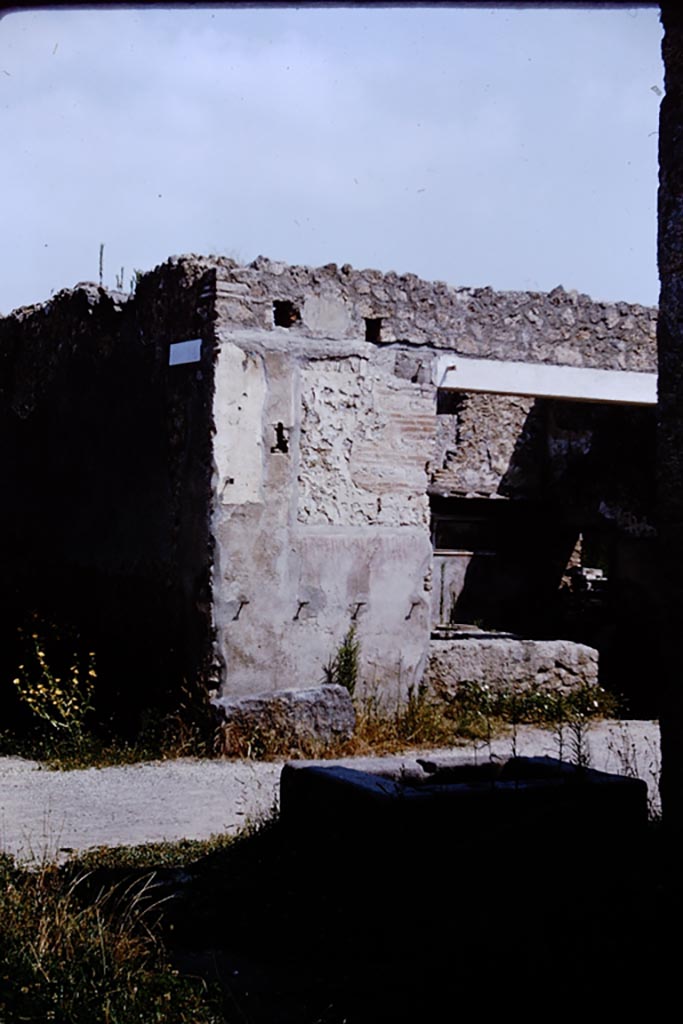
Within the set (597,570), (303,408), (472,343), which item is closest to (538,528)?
(597,570)

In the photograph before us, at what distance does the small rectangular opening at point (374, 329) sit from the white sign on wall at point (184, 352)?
1.26m

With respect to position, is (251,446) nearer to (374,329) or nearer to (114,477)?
(374,329)

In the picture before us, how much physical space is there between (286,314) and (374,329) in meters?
0.71

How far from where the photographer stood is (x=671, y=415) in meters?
3.81

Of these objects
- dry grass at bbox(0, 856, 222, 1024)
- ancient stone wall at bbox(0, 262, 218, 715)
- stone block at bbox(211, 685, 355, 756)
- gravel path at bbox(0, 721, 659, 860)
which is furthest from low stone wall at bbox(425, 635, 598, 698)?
dry grass at bbox(0, 856, 222, 1024)

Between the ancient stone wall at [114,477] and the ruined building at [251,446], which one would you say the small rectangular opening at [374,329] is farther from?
the ancient stone wall at [114,477]

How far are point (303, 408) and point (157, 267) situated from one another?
1487mm

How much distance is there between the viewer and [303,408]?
335 inches

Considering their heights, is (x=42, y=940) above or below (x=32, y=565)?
below

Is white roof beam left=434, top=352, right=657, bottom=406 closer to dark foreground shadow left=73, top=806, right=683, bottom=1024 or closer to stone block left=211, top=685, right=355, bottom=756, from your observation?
stone block left=211, top=685, right=355, bottom=756

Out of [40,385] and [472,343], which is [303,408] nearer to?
[472,343]

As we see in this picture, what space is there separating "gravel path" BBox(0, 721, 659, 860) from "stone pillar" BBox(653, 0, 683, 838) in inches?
67.3

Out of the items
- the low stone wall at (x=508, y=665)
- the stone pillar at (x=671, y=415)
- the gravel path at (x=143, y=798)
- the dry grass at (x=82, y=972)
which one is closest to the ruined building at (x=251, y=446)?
the low stone wall at (x=508, y=665)

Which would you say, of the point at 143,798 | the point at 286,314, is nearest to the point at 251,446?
the point at 286,314
